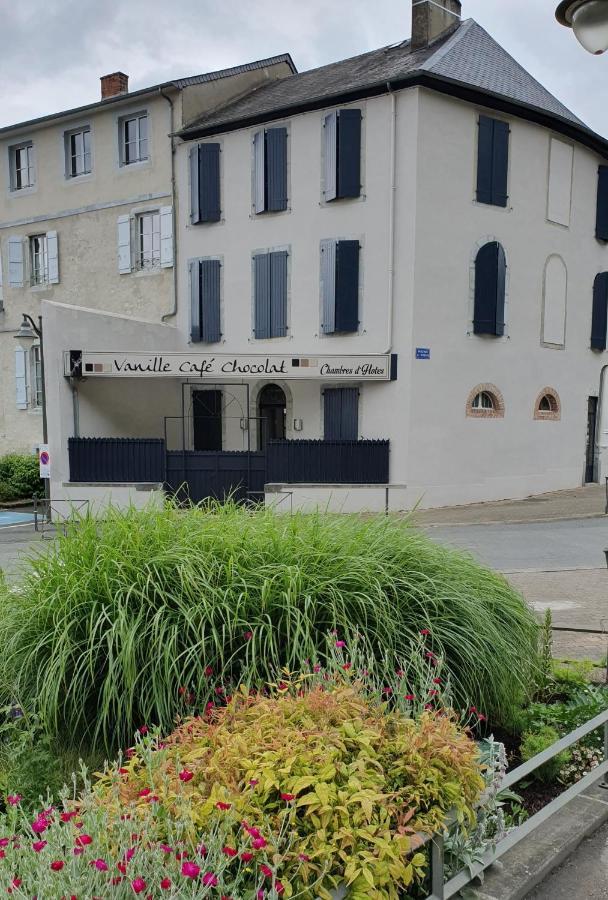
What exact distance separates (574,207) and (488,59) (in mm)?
4283

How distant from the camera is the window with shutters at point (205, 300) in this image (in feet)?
58.2

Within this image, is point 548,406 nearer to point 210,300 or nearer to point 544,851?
point 210,300

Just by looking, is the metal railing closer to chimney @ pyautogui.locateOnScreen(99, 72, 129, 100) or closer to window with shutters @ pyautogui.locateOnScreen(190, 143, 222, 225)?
window with shutters @ pyautogui.locateOnScreen(190, 143, 222, 225)

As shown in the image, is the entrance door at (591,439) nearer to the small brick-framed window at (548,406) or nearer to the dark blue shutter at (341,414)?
the small brick-framed window at (548,406)

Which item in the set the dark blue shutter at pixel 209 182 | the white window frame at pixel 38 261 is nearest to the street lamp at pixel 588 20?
the dark blue shutter at pixel 209 182

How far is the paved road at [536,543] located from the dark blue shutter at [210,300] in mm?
7980

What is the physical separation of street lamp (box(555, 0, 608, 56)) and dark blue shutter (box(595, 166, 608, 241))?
17.3 m

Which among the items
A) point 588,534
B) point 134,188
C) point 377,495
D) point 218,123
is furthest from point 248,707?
point 134,188

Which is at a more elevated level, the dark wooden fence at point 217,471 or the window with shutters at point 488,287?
the window with shutters at point 488,287

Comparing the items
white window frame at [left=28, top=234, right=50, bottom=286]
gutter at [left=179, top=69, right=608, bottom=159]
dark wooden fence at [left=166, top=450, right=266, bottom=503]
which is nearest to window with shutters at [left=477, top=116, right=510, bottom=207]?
gutter at [left=179, top=69, right=608, bottom=159]

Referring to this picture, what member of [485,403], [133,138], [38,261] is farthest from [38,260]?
[485,403]

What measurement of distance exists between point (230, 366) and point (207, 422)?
9.95 ft

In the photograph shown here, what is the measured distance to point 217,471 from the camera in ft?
51.9

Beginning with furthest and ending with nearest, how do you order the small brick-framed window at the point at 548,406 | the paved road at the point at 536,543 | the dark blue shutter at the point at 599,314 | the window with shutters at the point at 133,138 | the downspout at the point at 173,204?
the dark blue shutter at the point at 599,314
the window with shutters at the point at 133,138
the downspout at the point at 173,204
the small brick-framed window at the point at 548,406
the paved road at the point at 536,543
